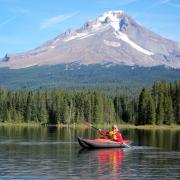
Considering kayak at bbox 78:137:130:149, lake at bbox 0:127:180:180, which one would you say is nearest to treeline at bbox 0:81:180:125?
kayak at bbox 78:137:130:149

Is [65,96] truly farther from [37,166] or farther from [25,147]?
[37,166]

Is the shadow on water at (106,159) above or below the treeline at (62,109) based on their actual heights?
below

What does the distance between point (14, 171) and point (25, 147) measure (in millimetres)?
23407

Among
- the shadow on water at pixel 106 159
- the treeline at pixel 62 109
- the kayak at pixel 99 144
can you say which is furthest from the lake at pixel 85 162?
the treeline at pixel 62 109

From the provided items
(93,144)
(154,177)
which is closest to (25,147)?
(93,144)

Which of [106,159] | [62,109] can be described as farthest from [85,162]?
[62,109]

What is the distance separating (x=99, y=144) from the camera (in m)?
71.8

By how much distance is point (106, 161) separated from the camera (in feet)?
187

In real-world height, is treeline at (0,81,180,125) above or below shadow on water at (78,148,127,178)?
above

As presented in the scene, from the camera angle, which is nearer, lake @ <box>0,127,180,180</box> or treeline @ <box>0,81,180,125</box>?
lake @ <box>0,127,180,180</box>

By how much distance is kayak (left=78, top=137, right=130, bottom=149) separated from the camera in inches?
2813

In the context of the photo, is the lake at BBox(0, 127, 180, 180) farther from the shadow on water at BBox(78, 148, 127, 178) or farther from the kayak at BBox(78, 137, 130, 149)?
the kayak at BBox(78, 137, 130, 149)

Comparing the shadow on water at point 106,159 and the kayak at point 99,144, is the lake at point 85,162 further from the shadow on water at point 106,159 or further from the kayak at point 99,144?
the kayak at point 99,144

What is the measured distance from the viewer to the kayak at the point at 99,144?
234ft
